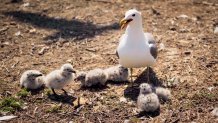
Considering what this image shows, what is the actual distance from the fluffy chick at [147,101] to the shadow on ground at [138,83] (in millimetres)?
629

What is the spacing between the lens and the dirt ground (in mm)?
7609

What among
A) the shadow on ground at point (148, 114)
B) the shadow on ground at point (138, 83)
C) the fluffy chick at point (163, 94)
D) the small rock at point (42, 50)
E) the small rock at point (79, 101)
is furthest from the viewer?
the small rock at point (42, 50)

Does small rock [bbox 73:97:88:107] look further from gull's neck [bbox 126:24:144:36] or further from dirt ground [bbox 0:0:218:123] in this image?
gull's neck [bbox 126:24:144:36]

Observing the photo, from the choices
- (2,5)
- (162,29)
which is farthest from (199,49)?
(2,5)

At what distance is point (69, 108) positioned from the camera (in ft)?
25.6

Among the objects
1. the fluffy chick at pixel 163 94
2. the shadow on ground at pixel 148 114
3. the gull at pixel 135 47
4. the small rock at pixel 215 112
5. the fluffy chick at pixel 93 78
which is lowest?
the shadow on ground at pixel 148 114

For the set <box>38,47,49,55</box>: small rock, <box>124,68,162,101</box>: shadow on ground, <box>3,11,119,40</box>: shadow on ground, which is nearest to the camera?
<box>124,68,162,101</box>: shadow on ground

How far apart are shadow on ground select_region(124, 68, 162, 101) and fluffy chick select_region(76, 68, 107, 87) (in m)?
0.51

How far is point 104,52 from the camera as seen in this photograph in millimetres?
10070

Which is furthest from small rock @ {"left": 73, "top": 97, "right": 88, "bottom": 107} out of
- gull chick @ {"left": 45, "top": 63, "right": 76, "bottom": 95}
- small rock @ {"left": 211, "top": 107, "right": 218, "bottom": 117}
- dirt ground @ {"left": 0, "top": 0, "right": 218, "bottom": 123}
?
small rock @ {"left": 211, "top": 107, "right": 218, "bottom": 117}

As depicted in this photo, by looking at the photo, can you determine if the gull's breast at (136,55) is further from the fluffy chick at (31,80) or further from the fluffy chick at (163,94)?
the fluffy chick at (31,80)

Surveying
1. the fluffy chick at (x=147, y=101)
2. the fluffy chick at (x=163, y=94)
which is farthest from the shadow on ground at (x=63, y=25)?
the fluffy chick at (x=147, y=101)

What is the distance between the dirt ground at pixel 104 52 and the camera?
761 centimetres

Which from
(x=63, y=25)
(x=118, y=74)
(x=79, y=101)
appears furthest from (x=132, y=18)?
(x=63, y=25)
